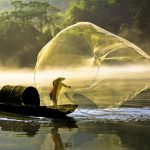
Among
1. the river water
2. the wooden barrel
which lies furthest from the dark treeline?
the river water

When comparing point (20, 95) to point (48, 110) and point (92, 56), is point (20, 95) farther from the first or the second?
point (92, 56)

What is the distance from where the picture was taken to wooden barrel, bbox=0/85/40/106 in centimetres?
2473

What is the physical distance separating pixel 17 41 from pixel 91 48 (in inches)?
2759

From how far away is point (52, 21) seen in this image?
9219cm

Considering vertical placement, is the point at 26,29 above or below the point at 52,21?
below

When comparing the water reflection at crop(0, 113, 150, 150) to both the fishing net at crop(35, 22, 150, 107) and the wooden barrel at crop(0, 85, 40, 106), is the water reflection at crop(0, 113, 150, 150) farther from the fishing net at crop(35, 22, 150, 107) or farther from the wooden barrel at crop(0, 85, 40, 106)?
the wooden barrel at crop(0, 85, 40, 106)

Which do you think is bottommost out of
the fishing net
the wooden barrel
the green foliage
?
the green foliage

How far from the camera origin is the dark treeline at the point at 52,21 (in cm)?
8475

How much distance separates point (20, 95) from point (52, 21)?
2692 inches

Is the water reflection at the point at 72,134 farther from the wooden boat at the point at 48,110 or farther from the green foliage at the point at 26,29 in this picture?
the green foliage at the point at 26,29

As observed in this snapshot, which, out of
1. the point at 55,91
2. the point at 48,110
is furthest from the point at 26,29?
the point at 48,110

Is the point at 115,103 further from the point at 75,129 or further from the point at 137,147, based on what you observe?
the point at 137,147

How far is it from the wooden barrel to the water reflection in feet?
11.0

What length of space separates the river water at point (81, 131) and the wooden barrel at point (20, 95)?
117 centimetres
